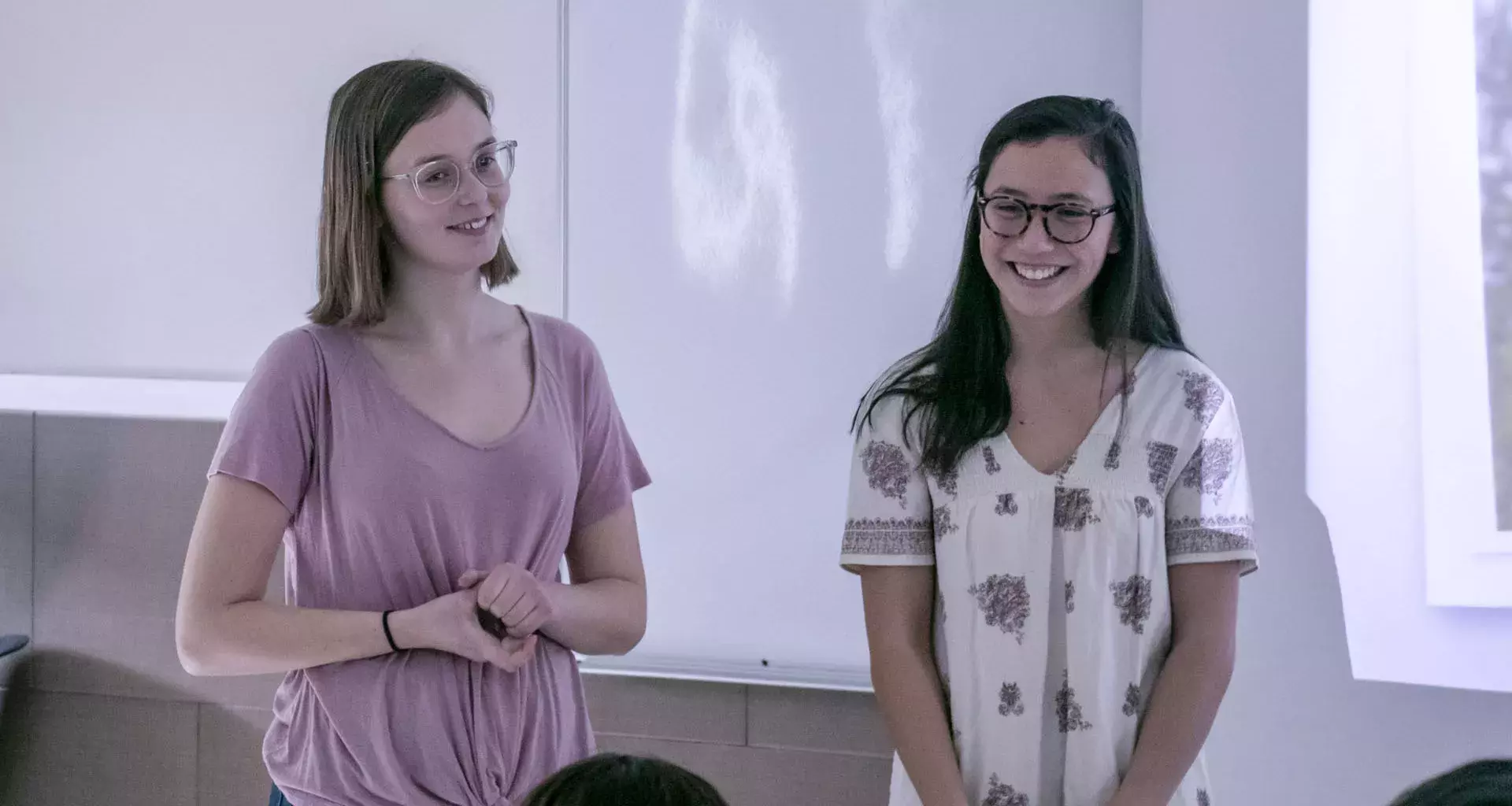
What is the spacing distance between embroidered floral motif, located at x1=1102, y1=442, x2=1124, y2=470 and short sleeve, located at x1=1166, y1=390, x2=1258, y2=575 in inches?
2.9

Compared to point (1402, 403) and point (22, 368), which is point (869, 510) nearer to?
point (1402, 403)

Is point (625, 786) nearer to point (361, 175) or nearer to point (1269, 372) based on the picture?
point (361, 175)

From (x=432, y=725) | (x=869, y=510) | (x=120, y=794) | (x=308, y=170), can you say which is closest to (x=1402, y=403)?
(x=869, y=510)

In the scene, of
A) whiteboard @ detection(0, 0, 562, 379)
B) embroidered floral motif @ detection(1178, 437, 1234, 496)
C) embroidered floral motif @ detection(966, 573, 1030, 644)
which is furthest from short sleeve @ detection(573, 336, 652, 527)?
whiteboard @ detection(0, 0, 562, 379)

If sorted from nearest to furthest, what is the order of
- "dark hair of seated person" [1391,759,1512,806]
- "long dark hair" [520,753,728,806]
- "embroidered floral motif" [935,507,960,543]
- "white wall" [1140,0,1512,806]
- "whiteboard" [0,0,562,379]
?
"dark hair of seated person" [1391,759,1512,806]
"long dark hair" [520,753,728,806]
"embroidered floral motif" [935,507,960,543]
"white wall" [1140,0,1512,806]
"whiteboard" [0,0,562,379]

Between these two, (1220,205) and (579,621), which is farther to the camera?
(1220,205)

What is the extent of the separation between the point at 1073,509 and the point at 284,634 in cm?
87

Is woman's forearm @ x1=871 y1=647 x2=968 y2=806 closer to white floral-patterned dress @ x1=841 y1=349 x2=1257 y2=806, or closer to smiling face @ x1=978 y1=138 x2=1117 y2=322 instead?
white floral-patterned dress @ x1=841 y1=349 x2=1257 y2=806

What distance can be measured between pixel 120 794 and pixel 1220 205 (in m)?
2.61

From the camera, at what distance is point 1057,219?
1.42 m

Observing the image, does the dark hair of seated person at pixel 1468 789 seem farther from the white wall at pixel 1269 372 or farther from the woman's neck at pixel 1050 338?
the white wall at pixel 1269 372

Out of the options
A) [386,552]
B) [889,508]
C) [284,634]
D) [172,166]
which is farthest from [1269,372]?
[172,166]

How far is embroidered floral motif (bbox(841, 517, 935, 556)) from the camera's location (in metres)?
1.48

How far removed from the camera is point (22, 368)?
289cm
